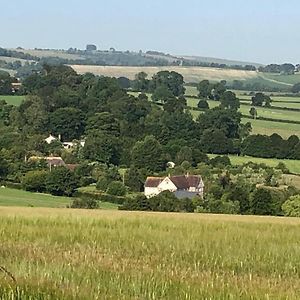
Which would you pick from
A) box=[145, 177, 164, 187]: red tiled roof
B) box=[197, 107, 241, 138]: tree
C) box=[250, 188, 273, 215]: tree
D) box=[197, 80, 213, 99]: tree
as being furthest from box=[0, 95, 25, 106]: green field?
box=[250, 188, 273, 215]: tree

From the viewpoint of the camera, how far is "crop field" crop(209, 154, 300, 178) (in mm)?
60316

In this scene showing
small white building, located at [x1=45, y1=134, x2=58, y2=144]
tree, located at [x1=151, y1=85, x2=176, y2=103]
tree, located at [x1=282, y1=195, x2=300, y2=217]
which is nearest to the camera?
tree, located at [x1=282, y1=195, x2=300, y2=217]

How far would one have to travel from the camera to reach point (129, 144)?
6700cm

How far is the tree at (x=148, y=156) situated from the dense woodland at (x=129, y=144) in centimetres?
8

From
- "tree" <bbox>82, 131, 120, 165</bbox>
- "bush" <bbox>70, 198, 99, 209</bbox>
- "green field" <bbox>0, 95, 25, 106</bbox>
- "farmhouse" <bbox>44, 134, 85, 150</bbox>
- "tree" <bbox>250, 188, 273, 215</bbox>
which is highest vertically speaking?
"tree" <bbox>250, 188, 273, 215</bbox>

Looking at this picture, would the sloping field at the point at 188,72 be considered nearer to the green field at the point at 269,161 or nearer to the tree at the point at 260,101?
the tree at the point at 260,101

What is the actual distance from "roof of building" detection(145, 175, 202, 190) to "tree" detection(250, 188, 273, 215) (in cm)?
788

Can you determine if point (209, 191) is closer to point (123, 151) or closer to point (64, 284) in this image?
point (123, 151)

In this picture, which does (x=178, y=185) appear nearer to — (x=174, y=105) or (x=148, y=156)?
(x=148, y=156)

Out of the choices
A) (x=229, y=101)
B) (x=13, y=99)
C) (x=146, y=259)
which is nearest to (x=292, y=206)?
(x=146, y=259)

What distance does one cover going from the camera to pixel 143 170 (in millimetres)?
57344

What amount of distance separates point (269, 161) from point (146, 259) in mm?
56082

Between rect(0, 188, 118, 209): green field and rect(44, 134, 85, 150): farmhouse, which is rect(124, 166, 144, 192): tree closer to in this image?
rect(0, 188, 118, 209): green field

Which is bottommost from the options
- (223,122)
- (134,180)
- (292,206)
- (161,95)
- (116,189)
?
(134,180)
